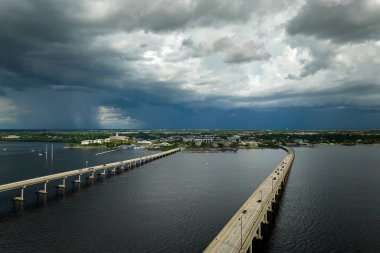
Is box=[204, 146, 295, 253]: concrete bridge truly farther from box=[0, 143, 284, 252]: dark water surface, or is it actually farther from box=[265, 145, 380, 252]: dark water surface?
box=[0, 143, 284, 252]: dark water surface

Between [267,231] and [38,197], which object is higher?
[38,197]

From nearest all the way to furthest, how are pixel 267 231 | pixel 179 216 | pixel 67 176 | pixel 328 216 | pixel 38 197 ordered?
pixel 267 231 < pixel 179 216 < pixel 328 216 < pixel 38 197 < pixel 67 176

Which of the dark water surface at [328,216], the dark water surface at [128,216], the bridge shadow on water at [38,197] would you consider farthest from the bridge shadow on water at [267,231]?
the bridge shadow on water at [38,197]

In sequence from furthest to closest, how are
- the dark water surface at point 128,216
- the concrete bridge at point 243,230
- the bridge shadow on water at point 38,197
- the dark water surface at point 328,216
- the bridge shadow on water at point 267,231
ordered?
1. the bridge shadow on water at point 38,197
2. the dark water surface at point 328,216
3. the dark water surface at point 128,216
4. the bridge shadow on water at point 267,231
5. the concrete bridge at point 243,230

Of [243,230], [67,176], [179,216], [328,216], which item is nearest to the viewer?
[243,230]

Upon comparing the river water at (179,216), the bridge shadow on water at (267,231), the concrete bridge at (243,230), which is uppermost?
the concrete bridge at (243,230)

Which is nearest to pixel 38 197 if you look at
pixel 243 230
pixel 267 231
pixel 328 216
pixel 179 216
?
pixel 179 216

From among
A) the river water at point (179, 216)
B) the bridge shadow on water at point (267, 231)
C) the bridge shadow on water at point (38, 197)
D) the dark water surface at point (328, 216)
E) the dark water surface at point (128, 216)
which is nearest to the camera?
the bridge shadow on water at point (267, 231)

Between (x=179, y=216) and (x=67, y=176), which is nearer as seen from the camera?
(x=179, y=216)

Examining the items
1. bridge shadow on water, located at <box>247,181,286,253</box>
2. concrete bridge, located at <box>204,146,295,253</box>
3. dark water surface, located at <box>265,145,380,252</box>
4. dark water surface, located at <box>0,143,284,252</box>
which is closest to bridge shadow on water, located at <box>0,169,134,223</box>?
dark water surface, located at <box>0,143,284,252</box>

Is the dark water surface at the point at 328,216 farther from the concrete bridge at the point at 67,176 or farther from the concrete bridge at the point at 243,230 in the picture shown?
the concrete bridge at the point at 67,176

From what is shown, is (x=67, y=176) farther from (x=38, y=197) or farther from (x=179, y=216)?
(x=179, y=216)

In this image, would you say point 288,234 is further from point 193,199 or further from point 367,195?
point 367,195
